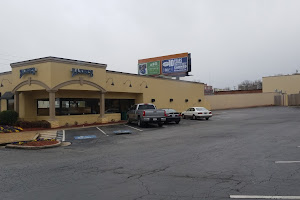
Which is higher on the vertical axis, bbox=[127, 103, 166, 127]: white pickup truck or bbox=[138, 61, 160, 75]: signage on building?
bbox=[138, 61, 160, 75]: signage on building

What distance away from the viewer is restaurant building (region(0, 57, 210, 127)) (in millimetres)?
20109

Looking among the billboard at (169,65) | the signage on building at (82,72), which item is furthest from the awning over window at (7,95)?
the billboard at (169,65)

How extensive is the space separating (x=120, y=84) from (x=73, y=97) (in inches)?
196

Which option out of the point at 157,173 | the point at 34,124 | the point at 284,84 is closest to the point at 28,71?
the point at 34,124

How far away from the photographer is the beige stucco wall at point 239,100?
49906 millimetres

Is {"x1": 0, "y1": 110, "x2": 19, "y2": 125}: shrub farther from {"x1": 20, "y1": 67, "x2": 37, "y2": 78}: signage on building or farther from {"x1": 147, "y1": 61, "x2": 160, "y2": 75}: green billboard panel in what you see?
{"x1": 147, "y1": 61, "x2": 160, "y2": 75}: green billboard panel

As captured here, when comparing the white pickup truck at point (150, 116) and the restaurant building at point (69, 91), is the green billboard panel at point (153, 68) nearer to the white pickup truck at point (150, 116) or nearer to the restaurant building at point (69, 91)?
the restaurant building at point (69, 91)

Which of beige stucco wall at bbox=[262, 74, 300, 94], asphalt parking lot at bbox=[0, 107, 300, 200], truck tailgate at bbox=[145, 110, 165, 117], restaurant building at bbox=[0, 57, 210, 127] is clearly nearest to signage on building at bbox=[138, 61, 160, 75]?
restaurant building at bbox=[0, 57, 210, 127]

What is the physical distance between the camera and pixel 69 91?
72.6 feet

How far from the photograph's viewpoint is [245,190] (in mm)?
5445

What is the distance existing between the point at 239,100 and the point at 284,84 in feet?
59.9

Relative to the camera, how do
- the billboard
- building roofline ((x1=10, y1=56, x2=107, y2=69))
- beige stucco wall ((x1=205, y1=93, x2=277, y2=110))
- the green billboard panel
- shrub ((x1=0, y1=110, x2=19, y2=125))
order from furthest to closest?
beige stucco wall ((x1=205, y1=93, x2=277, y2=110)) < the green billboard panel < the billboard < shrub ((x1=0, y1=110, x2=19, y2=125)) < building roofline ((x1=10, y1=56, x2=107, y2=69))

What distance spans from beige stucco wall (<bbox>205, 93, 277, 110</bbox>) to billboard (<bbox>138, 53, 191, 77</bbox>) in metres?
12.8

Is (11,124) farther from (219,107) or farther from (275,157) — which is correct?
(219,107)
